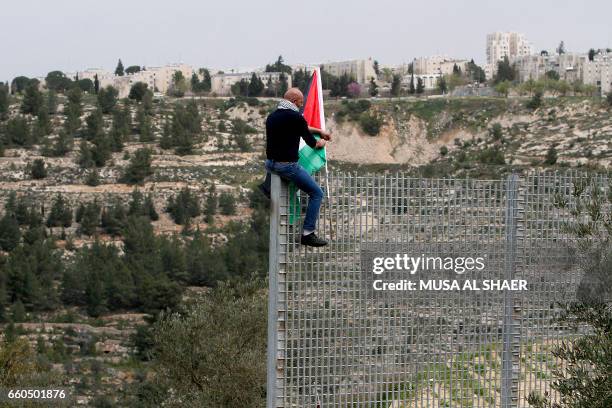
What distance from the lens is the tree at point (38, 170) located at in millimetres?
68625

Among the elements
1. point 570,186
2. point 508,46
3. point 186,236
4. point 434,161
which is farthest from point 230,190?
point 508,46

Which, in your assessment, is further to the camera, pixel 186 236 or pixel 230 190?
pixel 230 190

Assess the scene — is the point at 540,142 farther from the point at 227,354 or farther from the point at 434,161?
the point at 227,354

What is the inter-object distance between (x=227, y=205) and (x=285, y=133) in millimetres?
56969

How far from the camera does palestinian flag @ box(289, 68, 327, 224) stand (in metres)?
7.56

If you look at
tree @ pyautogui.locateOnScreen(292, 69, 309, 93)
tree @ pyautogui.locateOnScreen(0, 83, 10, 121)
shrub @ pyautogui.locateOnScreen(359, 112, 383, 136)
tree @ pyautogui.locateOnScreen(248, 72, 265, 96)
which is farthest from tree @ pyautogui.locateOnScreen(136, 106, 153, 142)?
tree @ pyautogui.locateOnScreen(292, 69, 309, 93)

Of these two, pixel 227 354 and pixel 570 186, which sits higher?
pixel 570 186

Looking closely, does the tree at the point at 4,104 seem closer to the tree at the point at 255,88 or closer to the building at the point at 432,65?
the tree at the point at 255,88

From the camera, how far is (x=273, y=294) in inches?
293

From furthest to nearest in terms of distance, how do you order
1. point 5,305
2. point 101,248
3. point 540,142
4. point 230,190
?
1. point 540,142
2. point 230,190
3. point 101,248
4. point 5,305

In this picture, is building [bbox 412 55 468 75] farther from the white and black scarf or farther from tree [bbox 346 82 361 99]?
the white and black scarf

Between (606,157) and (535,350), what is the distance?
50.8 m

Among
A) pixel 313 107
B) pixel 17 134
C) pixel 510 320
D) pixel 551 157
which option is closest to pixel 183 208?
pixel 17 134

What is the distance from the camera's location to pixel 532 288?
7871 mm
